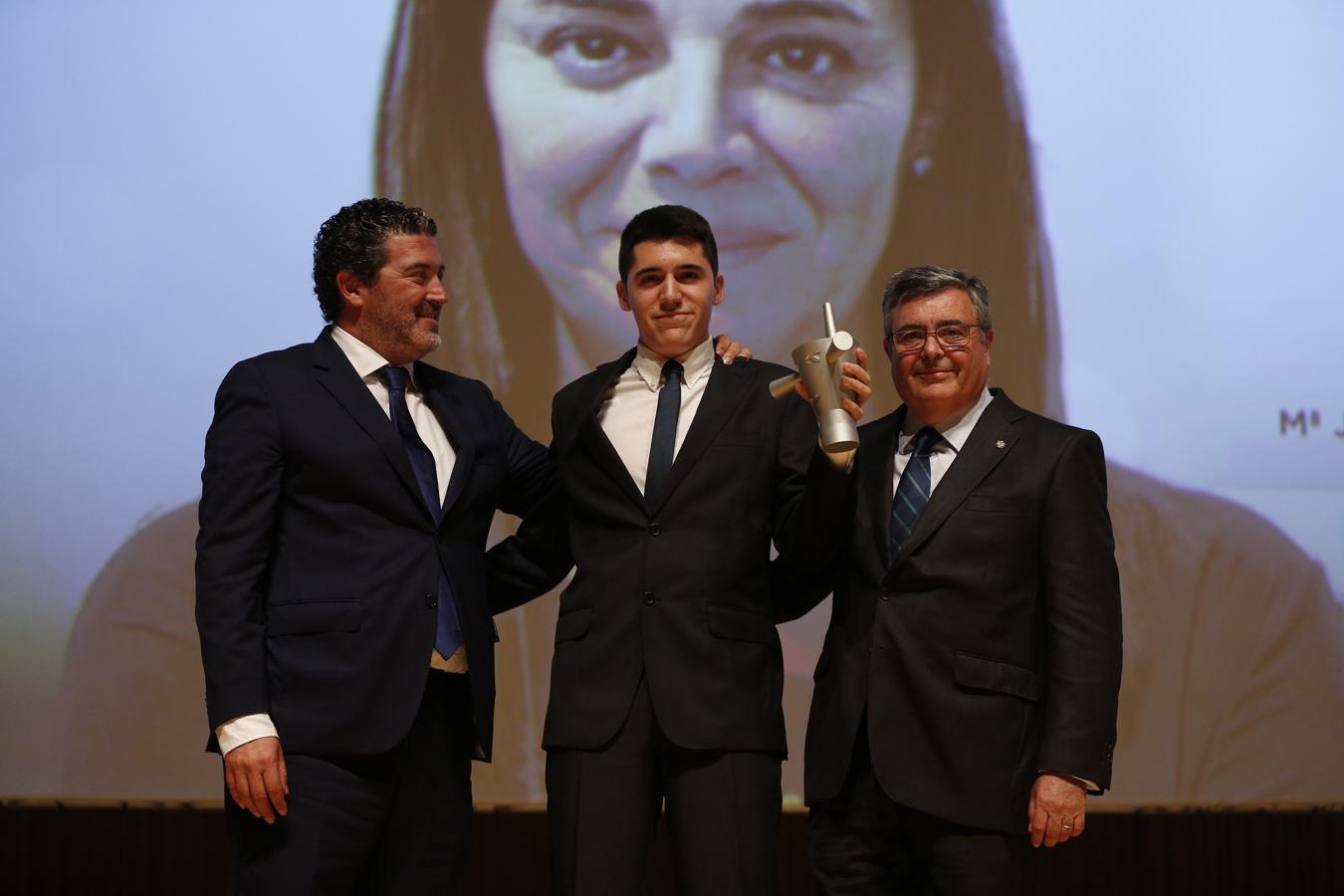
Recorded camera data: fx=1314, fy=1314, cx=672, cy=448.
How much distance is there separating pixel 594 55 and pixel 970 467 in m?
2.06

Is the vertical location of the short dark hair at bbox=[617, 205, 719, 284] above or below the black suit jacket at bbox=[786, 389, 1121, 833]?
above

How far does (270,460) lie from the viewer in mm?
2150

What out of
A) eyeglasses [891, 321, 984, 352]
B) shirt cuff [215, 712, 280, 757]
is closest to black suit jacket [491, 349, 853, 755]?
eyeglasses [891, 321, 984, 352]

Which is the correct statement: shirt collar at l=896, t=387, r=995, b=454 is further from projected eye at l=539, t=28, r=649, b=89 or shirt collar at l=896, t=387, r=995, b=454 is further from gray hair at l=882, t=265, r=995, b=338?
projected eye at l=539, t=28, r=649, b=89

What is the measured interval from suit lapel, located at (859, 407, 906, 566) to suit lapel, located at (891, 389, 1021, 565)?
41 mm

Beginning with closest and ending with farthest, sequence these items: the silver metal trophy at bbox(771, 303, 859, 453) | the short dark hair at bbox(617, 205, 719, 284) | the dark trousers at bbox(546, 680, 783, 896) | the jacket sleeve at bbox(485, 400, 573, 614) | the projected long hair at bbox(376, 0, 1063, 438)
A: the silver metal trophy at bbox(771, 303, 859, 453) → the dark trousers at bbox(546, 680, 783, 896) → the short dark hair at bbox(617, 205, 719, 284) → the jacket sleeve at bbox(485, 400, 573, 614) → the projected long hair at bbox(376, 0, 1063, 438)

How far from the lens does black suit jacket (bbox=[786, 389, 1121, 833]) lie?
201 centimetres

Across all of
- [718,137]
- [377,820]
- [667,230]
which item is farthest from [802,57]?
[377,820]

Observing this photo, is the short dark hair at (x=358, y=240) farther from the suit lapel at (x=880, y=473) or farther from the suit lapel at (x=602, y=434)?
the suit lapel at (x=880, y=473)

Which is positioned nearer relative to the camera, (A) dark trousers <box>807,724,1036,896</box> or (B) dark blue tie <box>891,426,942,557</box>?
(A) dark trousers <box>807,724,1036,896</box>

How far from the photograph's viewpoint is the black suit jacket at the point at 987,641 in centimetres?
201

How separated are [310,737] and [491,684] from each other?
0.34 meters

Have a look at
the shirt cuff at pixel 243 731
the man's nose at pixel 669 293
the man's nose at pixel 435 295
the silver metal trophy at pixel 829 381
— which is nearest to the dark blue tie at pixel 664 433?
the man's nose at pixel 669 293

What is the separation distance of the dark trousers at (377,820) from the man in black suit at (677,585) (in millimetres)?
196
